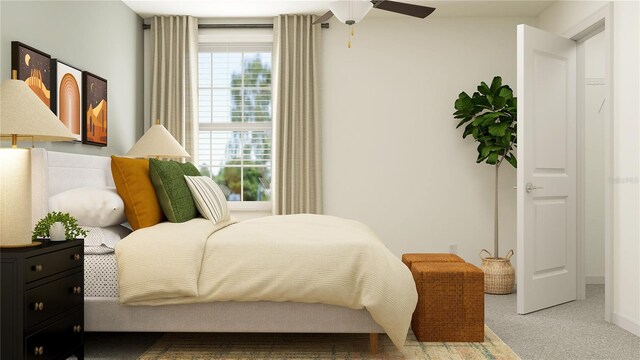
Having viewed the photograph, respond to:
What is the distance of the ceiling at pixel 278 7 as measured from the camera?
16.2 ft

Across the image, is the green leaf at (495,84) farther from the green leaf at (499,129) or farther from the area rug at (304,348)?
the area rug at (304,348)

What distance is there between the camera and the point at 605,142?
3.75 meters

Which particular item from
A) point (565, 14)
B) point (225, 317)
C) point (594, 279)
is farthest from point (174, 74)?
point (594, 279)

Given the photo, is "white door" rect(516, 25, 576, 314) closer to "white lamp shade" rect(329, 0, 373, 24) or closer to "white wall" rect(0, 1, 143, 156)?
"white lamp shade" rect(329, 0, 373, 24)

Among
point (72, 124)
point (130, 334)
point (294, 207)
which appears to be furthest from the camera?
point (294, 207)

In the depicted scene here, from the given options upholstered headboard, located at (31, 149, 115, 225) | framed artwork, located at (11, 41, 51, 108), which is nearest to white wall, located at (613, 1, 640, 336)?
upholstered headboard, located at (31, 149, 115, 225)

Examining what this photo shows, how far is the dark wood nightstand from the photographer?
211 cm

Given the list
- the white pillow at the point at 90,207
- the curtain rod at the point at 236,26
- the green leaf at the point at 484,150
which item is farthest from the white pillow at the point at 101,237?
the green leaf at the point at 484,150

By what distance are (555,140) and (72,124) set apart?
3640 mm

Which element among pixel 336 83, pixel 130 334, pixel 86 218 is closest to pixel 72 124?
pixel 86 218

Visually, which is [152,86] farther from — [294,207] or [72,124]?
[294,207]

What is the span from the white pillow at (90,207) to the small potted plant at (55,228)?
308 mm

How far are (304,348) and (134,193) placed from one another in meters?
1.28

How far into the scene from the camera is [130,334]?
313cm
